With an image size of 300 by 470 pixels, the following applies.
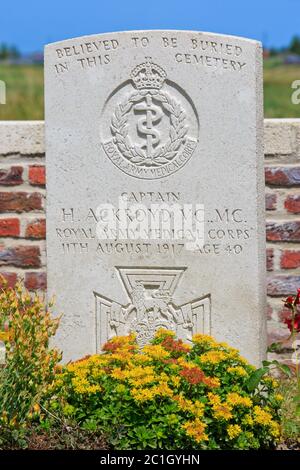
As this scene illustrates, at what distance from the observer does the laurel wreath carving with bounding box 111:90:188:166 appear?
4312 mm

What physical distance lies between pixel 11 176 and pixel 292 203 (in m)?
1.63

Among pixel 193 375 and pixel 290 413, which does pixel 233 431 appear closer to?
pixel 193 375

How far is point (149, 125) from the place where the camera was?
4379 mm

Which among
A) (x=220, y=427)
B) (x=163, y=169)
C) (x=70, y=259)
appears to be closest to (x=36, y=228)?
(x=70, y=259)

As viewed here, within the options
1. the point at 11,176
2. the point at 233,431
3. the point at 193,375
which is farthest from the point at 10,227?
the point at 233,431

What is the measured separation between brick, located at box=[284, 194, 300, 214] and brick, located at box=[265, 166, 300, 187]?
0.07m

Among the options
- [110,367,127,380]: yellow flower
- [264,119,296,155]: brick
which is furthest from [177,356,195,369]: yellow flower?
[264,119,296,155]: brick

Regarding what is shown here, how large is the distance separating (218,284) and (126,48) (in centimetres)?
128

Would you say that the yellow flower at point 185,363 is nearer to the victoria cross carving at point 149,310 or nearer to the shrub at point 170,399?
the shrub at point 170,399

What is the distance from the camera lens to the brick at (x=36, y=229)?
4980mm

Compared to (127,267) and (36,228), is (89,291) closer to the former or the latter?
(127,267)

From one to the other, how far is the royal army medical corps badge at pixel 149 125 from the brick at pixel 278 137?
61 centimetres

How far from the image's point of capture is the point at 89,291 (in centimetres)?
450

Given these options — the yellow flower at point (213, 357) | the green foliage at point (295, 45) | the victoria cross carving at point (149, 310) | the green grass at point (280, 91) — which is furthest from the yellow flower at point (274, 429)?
the green foliage at point (295, 45)
